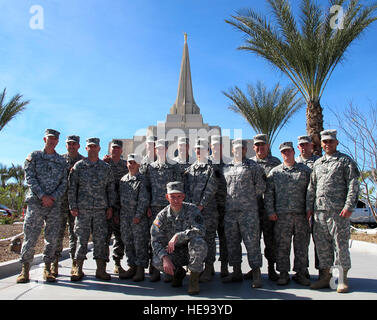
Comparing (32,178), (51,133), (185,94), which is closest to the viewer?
(32,178)

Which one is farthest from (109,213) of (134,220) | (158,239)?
(158,239)

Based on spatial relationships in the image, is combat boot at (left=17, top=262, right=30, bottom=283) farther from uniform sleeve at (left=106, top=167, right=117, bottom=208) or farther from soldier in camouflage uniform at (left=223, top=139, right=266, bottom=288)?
soldier in camouflage uniform at (left=223, top=139, right=266, bottom=288)

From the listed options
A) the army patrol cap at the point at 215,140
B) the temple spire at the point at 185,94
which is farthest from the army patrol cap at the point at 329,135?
the temple spire at the point at 185,94

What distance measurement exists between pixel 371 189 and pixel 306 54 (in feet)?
19.3

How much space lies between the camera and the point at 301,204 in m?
4.19

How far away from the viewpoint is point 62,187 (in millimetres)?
4414

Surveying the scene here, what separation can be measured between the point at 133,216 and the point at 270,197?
1.83 m

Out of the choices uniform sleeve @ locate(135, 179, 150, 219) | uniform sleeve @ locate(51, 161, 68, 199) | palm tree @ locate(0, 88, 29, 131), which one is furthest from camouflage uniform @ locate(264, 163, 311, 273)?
palm tree @ locate(0, 88, 29, 131)

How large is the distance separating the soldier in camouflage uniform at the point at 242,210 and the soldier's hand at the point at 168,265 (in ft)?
2.83

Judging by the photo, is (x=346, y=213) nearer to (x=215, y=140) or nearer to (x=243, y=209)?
(x=243, y=209)
